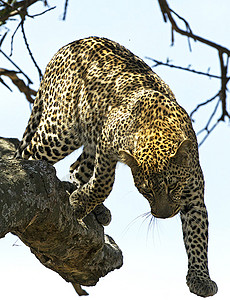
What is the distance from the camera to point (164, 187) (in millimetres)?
7684

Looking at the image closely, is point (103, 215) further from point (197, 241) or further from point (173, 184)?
point (173, 184)

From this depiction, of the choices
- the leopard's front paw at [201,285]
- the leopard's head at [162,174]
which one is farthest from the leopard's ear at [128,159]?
the leopard's front paw at [201,285]

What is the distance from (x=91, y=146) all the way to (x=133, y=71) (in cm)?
111

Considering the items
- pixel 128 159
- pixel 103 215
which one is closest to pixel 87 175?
pixel 103 215

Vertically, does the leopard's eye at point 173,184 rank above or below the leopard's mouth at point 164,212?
above

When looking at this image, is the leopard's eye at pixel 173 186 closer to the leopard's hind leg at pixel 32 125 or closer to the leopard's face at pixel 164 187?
the leopard's face at pixel 164 187

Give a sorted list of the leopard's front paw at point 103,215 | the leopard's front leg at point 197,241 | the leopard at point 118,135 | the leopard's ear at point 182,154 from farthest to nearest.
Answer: the leopard's front paw at point 103,215 < the leopard's front leg at point 197,241 < the leopard at point 118,135 < the leopard's ear at point 182,154

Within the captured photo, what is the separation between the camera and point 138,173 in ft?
25.8

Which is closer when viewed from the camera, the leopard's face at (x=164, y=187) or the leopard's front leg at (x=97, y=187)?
the leopard's face at (x=164, y=187)

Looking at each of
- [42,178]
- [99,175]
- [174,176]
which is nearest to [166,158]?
[174,176]

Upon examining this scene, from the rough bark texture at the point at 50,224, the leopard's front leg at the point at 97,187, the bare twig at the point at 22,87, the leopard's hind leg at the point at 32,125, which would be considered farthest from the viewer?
the bare twig at the point at 22,87

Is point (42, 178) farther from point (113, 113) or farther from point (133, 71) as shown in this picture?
point (133, 71)

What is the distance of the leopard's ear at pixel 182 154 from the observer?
764 cm

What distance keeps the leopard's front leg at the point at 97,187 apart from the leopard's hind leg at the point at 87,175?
0.73m
